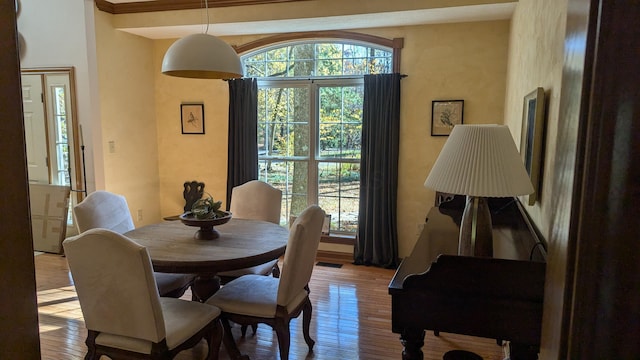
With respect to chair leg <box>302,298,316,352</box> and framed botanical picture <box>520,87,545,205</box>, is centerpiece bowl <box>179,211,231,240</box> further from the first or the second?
framed botanical picture <box>520,87,545,205</box>

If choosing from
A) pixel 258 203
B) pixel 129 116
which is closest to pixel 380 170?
pixel 258 203

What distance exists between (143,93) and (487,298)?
4515 mm

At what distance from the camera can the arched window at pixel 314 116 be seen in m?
4.45

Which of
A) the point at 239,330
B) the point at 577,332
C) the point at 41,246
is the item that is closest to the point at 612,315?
the point at 577,332

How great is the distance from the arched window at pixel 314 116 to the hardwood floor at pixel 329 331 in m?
1.11

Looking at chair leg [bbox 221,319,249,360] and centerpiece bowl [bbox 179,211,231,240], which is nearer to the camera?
chair leg [bbox 221,319,249,360]

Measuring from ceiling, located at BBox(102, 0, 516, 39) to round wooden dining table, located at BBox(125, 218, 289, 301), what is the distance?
2.09 metres

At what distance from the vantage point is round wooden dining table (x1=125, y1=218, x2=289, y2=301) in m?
2.30

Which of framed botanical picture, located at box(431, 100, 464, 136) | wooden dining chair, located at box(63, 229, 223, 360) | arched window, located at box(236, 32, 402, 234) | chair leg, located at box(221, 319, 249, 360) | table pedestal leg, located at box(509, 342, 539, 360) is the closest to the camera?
table pedestal leg, located at box(509, 342, 539, 360)

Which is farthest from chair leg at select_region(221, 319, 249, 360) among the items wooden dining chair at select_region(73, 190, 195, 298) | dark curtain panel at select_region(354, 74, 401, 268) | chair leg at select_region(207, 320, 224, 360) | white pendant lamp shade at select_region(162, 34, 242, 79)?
dark curtain panel at select_region(354, 74, 401, 268)

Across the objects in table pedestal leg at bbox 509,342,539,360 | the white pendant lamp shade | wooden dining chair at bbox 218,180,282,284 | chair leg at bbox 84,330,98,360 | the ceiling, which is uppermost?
the ceiling

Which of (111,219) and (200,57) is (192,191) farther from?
(200,57)

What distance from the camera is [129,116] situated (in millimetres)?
4668

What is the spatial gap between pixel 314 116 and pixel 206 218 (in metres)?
2.24
